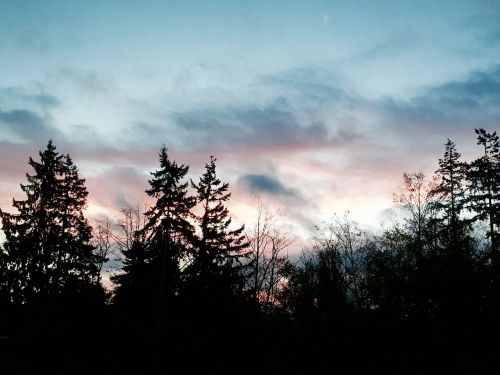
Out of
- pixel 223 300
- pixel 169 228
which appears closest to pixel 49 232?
pixel 169 228

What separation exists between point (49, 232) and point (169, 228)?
10404 mm

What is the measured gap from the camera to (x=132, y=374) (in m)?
15.5

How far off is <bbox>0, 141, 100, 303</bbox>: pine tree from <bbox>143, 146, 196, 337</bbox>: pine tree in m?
5.11

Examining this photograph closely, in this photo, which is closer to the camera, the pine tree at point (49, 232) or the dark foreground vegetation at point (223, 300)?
the dark foreground vegetation at point (223, 300)

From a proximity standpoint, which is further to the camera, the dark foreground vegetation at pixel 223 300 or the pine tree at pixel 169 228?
the pine tree at pixel 169 228

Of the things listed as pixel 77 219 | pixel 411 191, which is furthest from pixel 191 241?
pixel 411 191

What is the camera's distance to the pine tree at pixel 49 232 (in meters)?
29.0

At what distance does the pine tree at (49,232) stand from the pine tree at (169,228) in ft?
16.8

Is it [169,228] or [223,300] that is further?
[169,228]

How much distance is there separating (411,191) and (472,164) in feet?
16.9

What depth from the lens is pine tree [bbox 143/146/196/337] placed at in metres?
29.0

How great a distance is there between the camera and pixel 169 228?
29266 millimetres

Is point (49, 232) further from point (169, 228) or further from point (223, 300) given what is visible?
point (223, 300)

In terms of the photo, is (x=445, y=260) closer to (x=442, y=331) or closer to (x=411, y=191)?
(x=442, y=331)
